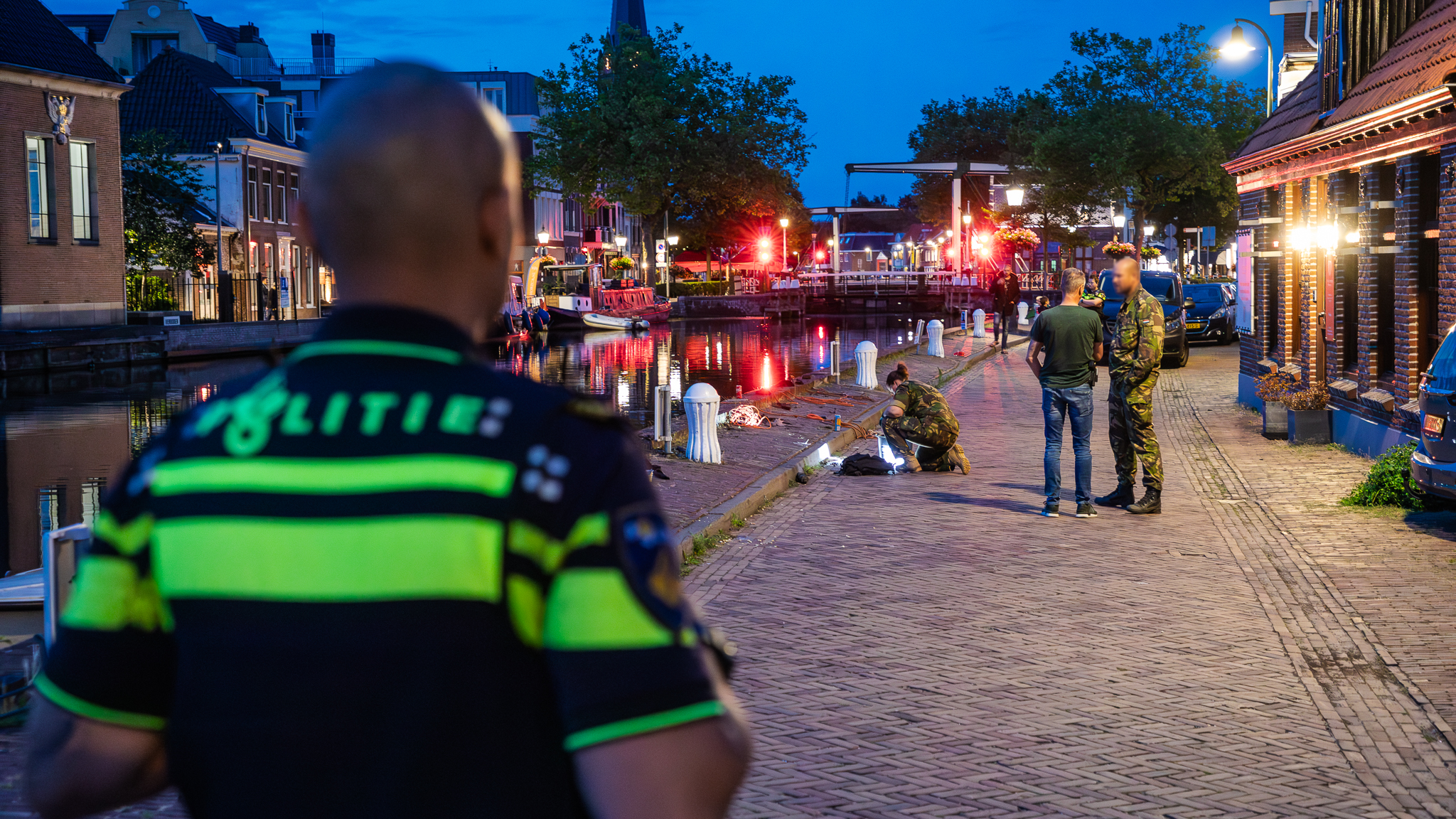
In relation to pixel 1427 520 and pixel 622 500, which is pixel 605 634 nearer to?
pixel 622 500

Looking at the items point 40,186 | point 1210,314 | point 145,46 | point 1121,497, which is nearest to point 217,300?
point 40,186

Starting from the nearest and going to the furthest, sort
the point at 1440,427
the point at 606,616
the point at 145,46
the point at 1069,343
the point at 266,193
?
the point at 606,616, the point at 1440,427, the point at 1069,343, the point at 266,193, the point at 145,46

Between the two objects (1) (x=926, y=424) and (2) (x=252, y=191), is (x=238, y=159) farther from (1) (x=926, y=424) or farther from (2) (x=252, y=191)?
(1) (x=926, y=424)

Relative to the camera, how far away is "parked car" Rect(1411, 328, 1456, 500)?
9695mm

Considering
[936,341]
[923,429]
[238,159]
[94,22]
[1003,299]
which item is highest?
[94,22]

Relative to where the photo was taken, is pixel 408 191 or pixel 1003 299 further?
pixel 1003 299

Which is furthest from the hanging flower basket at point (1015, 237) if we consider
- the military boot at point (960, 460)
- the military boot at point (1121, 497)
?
the military boot at point (1121, 497)

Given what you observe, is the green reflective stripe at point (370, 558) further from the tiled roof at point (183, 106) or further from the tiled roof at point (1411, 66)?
the tiled roof at point (183, 106)

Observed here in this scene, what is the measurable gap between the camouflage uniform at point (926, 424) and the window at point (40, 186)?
95.7 ft

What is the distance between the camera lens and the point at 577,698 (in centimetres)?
149

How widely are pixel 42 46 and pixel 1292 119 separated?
99.7 ft

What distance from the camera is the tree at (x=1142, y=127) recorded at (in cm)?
5012

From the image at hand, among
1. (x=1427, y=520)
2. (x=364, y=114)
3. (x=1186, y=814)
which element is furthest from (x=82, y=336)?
(x=364, y=114)

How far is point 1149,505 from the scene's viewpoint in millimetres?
11773
